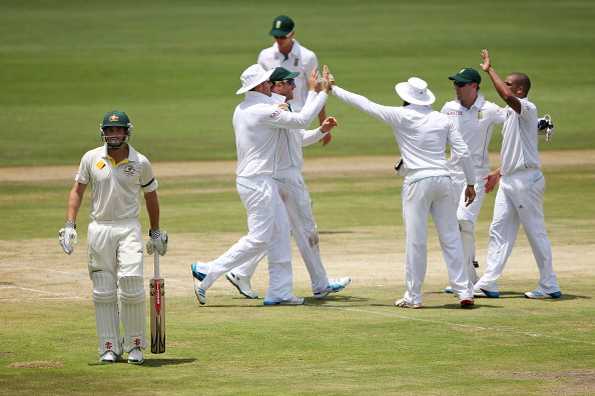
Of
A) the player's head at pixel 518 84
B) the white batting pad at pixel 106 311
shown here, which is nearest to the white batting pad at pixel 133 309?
the white batting pad at pixel 106 311

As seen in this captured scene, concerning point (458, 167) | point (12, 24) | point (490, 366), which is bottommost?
point (490, 366)

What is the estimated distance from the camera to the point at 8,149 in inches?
1346

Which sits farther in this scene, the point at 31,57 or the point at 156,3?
the point at 156,3

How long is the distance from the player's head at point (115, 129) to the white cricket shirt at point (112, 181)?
0.13 metres

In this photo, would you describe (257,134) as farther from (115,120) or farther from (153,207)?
(115,120)

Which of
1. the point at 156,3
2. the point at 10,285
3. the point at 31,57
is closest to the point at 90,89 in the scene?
the point at 31,57

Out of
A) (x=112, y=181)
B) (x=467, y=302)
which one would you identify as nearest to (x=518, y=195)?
(x=467, y=302)

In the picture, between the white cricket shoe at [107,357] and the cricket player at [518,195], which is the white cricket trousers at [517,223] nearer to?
the cricket player at [518,195]

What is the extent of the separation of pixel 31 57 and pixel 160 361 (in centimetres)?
4169

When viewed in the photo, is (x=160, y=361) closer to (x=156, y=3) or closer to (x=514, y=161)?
(x=514, y=161)

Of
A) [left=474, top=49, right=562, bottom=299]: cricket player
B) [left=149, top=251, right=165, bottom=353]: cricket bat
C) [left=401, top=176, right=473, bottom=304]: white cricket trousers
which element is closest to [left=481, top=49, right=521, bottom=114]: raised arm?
[left=474, top=49, right=562, bottom=299]: cricket player

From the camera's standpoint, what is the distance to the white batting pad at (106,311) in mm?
11734

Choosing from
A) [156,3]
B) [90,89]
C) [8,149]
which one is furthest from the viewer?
[156,3]

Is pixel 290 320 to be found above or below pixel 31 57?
below
